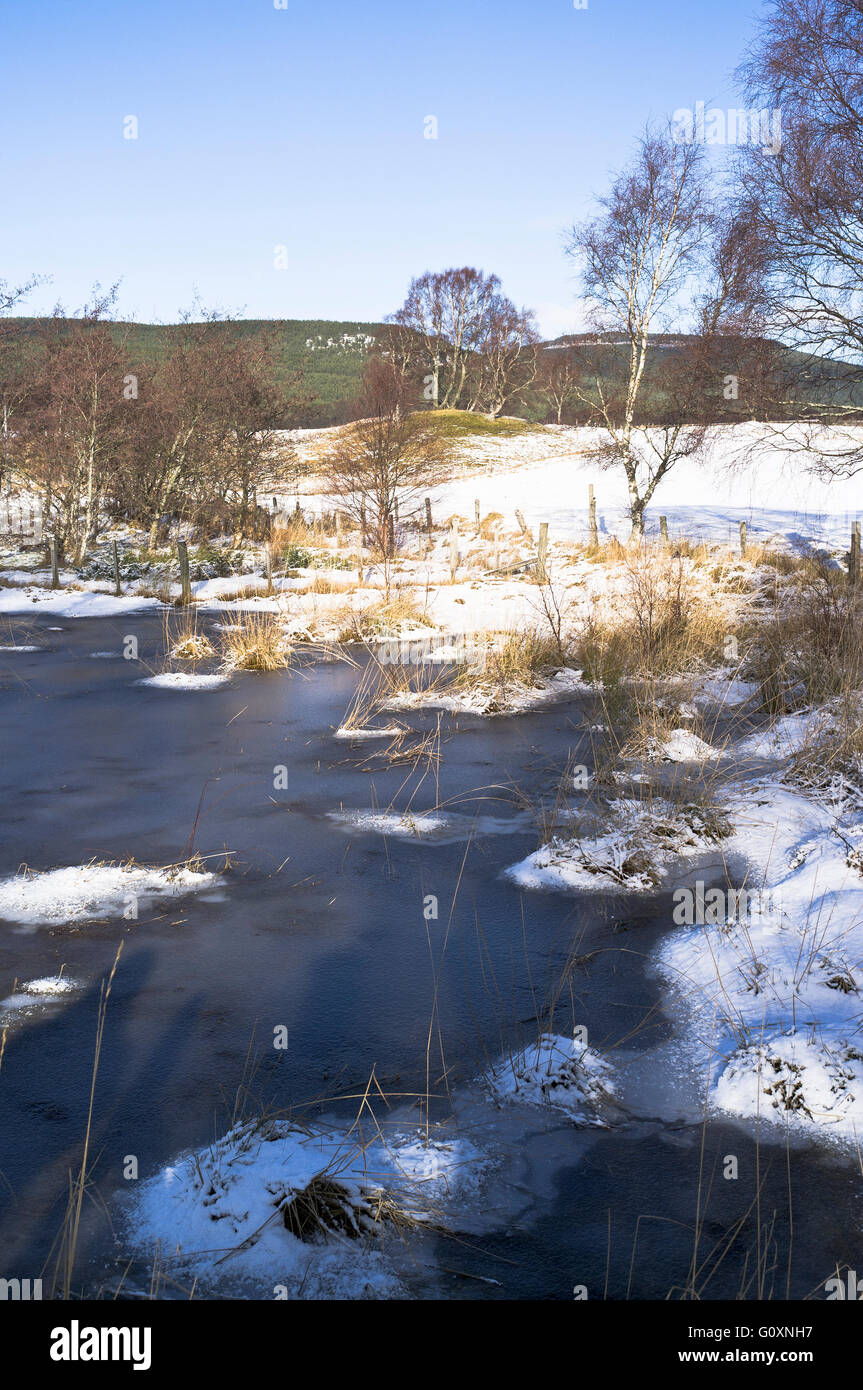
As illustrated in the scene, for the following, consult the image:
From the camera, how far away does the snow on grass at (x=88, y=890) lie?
558 cm

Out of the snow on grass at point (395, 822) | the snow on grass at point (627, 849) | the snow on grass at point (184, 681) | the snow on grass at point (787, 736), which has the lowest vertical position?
the snow on grass at point (395, 822)

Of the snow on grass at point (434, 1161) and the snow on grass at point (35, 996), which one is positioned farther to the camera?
the snow on grass at point (35, 996)

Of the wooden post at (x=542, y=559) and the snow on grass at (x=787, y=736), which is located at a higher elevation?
the wooden post at (x=542, y=559)

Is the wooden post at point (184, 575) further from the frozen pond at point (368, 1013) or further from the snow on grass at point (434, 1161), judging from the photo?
the snow on grass at point (434, 1161)

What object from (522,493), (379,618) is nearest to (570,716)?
(379,618)

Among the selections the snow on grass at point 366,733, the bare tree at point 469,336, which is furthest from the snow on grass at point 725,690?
the bare tree at point 469,336

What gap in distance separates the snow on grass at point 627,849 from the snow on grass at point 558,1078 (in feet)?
6.31

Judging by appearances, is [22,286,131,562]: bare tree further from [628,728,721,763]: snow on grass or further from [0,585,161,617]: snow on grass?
[628,728,721,763]: snow on grass

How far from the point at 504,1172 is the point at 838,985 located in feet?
6.59

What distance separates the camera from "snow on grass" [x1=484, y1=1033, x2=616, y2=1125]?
384cm

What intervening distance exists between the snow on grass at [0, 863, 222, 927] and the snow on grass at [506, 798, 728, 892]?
6.68 feet

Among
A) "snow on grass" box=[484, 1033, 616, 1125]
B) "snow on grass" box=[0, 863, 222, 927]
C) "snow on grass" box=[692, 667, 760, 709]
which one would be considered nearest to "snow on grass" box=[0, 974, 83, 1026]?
"snow on grass" box=[0, 863, 222, 927]

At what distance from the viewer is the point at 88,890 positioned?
5895 millimetres
